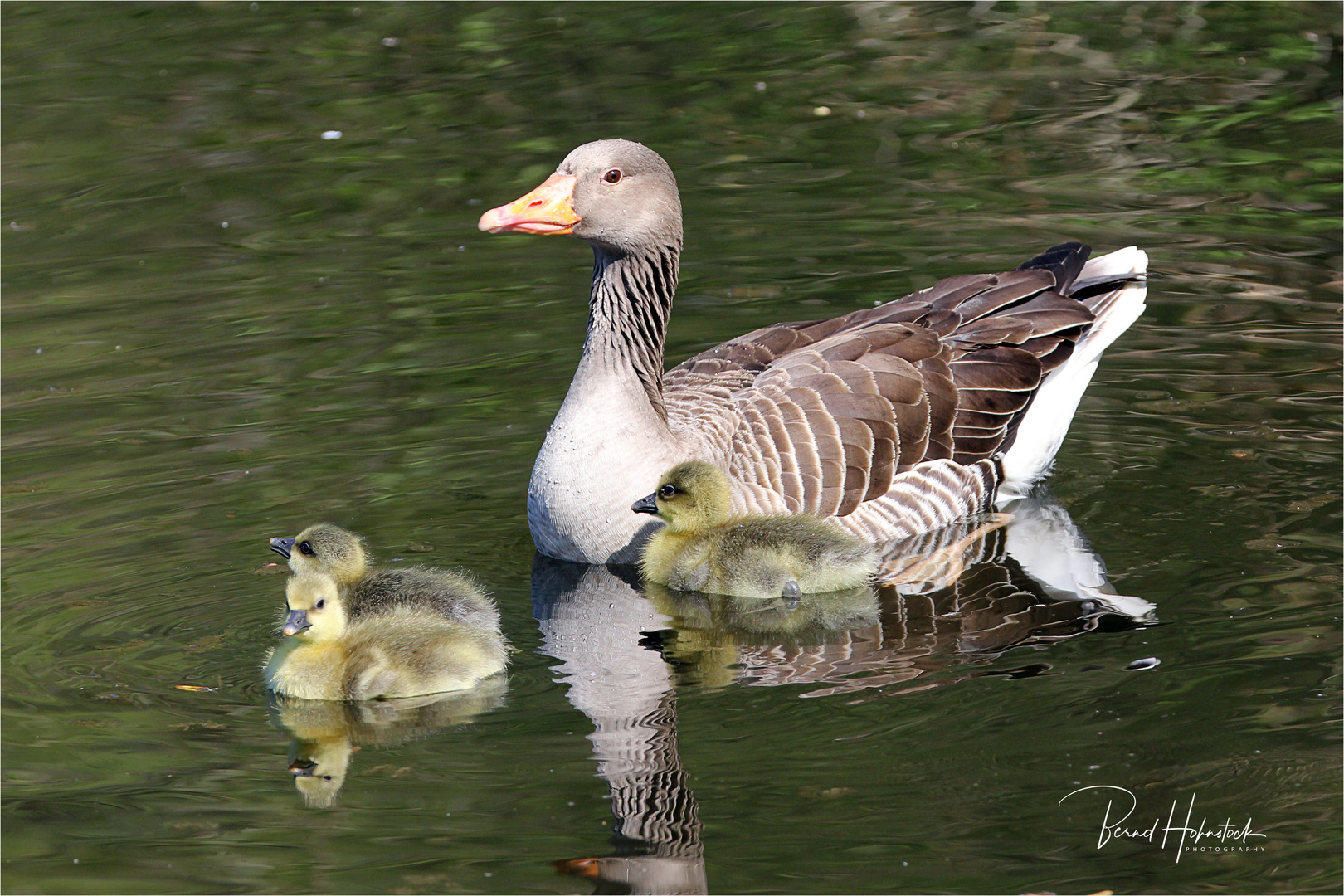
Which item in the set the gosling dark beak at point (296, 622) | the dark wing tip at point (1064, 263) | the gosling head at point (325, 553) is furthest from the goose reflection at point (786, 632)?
the dark wing tip at point (1064, 263)

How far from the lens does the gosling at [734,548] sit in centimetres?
753

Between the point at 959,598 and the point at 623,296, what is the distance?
2.23m

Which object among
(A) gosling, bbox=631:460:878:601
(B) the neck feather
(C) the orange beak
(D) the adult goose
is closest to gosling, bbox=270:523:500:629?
(A) gosling, bbox=631:460:878:601

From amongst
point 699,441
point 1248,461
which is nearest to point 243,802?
point 699,441

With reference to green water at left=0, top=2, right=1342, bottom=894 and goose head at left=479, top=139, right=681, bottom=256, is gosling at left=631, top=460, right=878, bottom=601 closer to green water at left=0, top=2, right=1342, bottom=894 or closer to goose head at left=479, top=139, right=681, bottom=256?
green water at left=0, top=2, right=1342, bottom=894

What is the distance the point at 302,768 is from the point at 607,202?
324 centimetres

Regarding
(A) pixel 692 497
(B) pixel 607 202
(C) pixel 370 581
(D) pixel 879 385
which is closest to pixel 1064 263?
(D) pixel 879 385

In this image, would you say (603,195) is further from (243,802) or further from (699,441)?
(243,802)

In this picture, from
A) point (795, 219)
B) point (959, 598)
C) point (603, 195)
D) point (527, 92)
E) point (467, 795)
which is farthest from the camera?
point (527, 92)

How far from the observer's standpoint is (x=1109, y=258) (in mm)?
9555

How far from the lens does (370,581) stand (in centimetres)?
686

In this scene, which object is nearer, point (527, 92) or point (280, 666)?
point (280, 666)

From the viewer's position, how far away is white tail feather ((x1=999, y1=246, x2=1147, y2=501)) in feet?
29.3

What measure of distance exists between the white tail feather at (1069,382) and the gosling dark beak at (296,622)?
3.97 m
